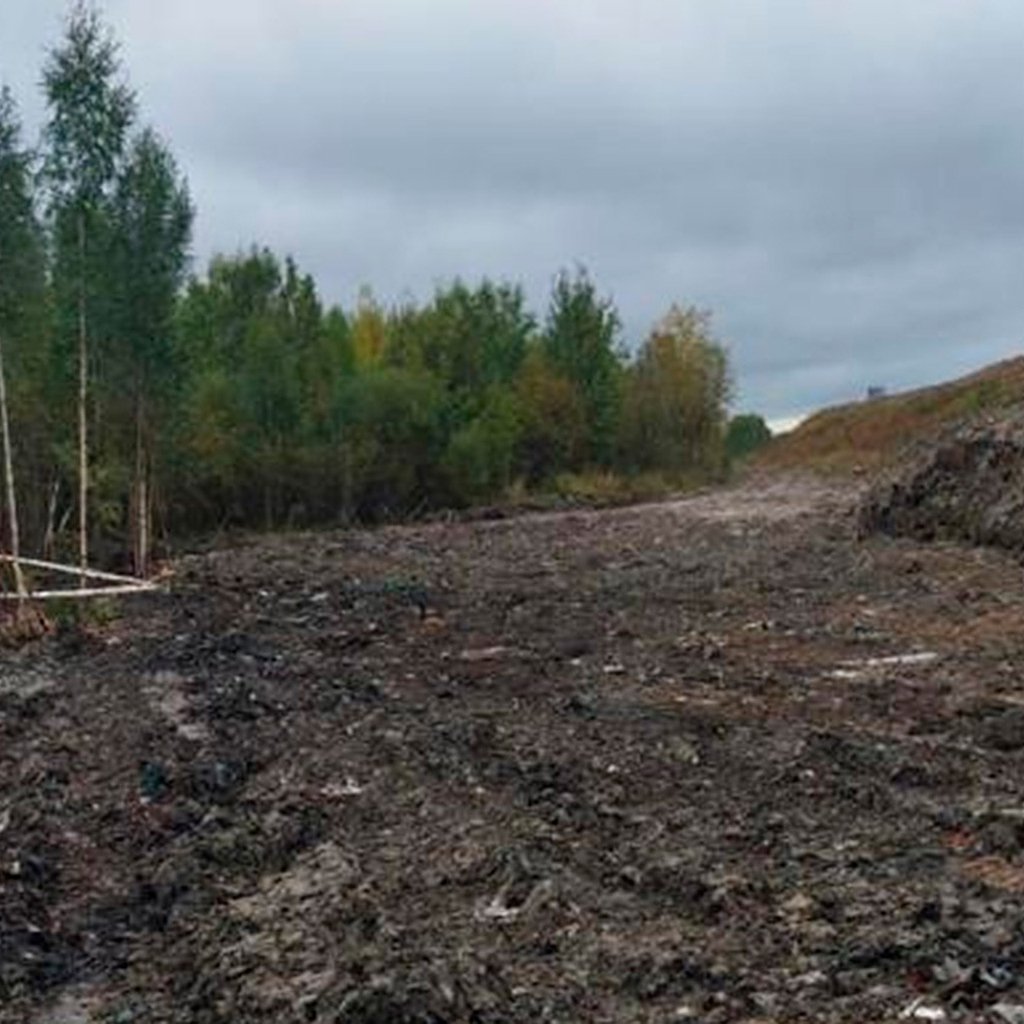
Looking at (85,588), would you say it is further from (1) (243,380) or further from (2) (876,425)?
(2) (876,425)

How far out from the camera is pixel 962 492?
2262 centimetres

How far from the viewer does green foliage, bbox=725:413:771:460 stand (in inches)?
3108

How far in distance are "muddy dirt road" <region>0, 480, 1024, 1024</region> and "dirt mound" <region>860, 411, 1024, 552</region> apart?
2186 millimetres

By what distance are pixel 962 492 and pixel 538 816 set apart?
15.3 metres

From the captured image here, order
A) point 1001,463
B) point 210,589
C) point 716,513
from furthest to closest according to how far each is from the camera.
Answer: point 716,513
point 210,589
point 1001,463

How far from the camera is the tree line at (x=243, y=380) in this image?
24.5m

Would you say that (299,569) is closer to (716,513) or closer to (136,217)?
(136,217)

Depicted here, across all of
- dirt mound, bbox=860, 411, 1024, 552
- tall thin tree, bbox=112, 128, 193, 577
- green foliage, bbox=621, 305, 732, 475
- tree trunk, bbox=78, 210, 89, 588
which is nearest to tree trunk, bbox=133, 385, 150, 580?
tall thin tree, bbox=112, 128, 193, 577

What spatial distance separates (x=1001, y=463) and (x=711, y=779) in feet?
46.1

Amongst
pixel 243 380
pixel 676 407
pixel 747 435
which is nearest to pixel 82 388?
pixel 243 380

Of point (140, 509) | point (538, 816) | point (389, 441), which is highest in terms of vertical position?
point (389, 441)

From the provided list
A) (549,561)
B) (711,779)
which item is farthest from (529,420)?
(711,779)

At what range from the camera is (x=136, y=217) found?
2592cm

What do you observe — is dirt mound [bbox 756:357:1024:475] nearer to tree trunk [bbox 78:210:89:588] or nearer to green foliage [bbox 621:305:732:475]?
green foliage [bbox 621:305:732:475]
